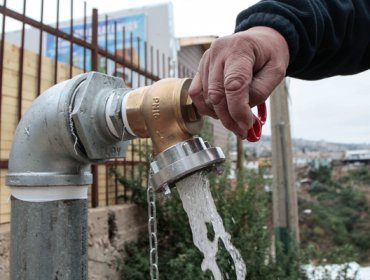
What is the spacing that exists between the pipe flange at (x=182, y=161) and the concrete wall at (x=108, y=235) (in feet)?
4.94

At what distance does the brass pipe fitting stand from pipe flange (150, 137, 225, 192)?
0.04m

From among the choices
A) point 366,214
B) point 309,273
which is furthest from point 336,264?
point 366,214

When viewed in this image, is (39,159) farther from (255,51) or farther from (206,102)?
(255,51)

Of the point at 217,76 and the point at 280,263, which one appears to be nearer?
the point at 217,76

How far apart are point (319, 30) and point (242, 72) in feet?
0.91

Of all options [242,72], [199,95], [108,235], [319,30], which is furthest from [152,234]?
[108,235]

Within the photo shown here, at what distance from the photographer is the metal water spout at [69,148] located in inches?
37.9

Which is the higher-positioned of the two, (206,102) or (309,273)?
(206,102)

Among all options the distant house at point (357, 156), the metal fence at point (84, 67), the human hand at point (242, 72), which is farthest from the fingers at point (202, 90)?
the distant house at point (357, 156)

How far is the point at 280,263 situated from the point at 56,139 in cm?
244

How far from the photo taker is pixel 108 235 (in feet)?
8.34

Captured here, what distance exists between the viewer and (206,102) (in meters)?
0.83

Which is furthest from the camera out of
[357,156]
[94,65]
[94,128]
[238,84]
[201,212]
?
[357,156]

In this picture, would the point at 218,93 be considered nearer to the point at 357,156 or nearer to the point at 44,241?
the point at 44,241
